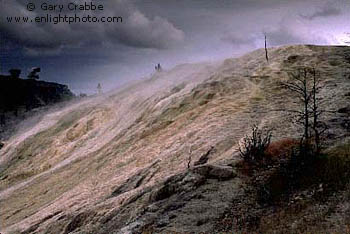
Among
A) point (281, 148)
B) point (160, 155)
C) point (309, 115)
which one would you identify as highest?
point (309, 115)

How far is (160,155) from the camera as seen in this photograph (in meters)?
39.3

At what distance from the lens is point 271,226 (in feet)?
65.2

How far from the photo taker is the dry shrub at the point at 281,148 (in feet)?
87.6

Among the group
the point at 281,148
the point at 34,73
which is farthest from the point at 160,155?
the point at 34,73

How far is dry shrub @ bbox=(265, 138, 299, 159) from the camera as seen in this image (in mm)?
26703

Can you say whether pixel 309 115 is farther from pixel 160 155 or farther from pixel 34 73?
pixel 34 73

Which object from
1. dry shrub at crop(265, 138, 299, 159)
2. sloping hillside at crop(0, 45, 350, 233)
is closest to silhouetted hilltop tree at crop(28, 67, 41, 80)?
sloping hillside at crop(0, 45, 350, 233)

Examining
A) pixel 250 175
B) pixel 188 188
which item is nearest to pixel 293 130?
pixel 250 175

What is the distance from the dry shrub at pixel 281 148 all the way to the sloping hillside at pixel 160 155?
2.48 m

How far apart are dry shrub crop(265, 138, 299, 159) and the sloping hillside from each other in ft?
8.15

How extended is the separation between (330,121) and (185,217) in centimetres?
1512

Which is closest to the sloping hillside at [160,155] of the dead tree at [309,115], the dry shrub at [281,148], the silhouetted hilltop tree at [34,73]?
the dead tree at [309,115]

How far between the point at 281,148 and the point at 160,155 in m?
14.5

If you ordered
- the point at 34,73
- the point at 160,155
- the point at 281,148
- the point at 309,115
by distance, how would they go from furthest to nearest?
the point at 34,73
the point at 160,155
the point at 309,115
the point at 281,148
